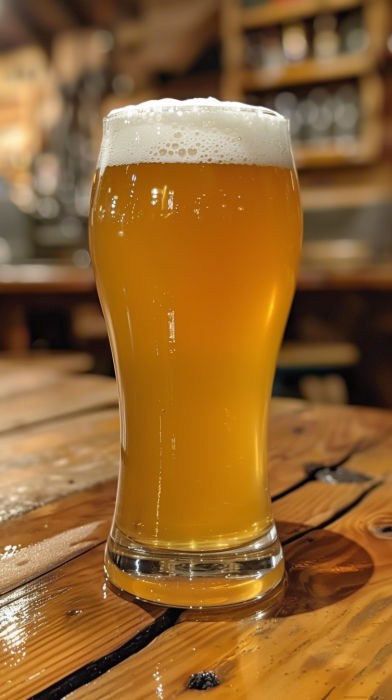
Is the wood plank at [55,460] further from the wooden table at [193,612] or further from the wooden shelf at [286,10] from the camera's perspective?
the wooden shelf at [286,10]

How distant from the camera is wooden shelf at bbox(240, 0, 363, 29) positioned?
185 inches

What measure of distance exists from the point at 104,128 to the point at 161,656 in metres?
0.38

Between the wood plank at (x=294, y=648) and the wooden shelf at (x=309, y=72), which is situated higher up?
the wooden shelf at (x=309, y=72)

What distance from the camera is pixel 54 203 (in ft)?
15.4

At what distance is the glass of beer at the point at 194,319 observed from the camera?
1.67 feet

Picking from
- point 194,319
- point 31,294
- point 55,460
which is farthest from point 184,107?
point 31,294

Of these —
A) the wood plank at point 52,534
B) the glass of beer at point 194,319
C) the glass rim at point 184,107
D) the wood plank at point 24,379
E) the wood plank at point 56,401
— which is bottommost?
the wood plank at point 24,379

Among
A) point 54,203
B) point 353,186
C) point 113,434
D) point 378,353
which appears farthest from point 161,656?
point 353,186

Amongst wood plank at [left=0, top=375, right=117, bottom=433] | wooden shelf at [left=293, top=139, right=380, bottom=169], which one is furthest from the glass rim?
wooden shelf at [left=293, top=139, right=380, bottom=169]

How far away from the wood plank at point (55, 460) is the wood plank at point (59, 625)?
6.2 inches

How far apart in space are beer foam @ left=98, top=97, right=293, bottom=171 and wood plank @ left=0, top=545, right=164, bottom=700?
30 centimetres

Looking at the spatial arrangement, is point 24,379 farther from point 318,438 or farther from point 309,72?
point 309,72

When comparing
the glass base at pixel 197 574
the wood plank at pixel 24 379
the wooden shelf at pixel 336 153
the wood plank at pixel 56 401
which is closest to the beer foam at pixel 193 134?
the glass base at pixel 197 574

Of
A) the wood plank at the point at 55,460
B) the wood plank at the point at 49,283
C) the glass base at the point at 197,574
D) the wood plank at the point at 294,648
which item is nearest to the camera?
the wood plank at the point at 294,648
